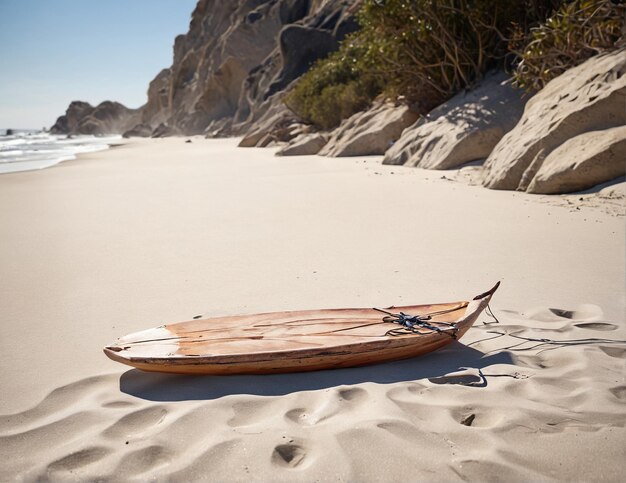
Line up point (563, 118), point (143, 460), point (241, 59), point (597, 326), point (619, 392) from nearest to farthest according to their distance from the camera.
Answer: point (143, 460), point (619, 392), point (597, 326), point (563, 118), point (241, 59)

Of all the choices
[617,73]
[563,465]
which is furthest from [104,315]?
Result: [617,73]

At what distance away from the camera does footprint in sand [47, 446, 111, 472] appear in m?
1.64

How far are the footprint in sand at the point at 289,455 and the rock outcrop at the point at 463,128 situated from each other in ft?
25.9

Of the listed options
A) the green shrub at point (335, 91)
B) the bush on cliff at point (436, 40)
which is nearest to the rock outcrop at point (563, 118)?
the bush on cliff at point (436, 40)

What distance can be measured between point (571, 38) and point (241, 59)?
4242cm

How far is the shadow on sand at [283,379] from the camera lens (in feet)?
6.88

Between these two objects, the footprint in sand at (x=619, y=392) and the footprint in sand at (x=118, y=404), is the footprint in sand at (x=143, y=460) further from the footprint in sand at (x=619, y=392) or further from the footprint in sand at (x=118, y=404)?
the footprint in sand at (x=619, y=392)

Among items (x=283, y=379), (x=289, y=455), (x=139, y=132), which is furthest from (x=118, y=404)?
(x=139, y=132)

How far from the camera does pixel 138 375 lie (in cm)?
227

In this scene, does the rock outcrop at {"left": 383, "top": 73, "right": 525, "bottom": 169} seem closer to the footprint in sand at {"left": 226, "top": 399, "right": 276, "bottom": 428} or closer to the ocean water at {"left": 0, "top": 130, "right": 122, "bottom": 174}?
the footprint in sand at {"left": 226, "top": 399, "right": 276, "bottom": 428}

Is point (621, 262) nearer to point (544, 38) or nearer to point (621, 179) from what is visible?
point (621, 179)

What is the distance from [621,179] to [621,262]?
2.50 metres

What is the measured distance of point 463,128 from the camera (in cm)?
930

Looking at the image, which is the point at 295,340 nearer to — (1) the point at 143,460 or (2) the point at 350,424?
(2) the point at 350,424
